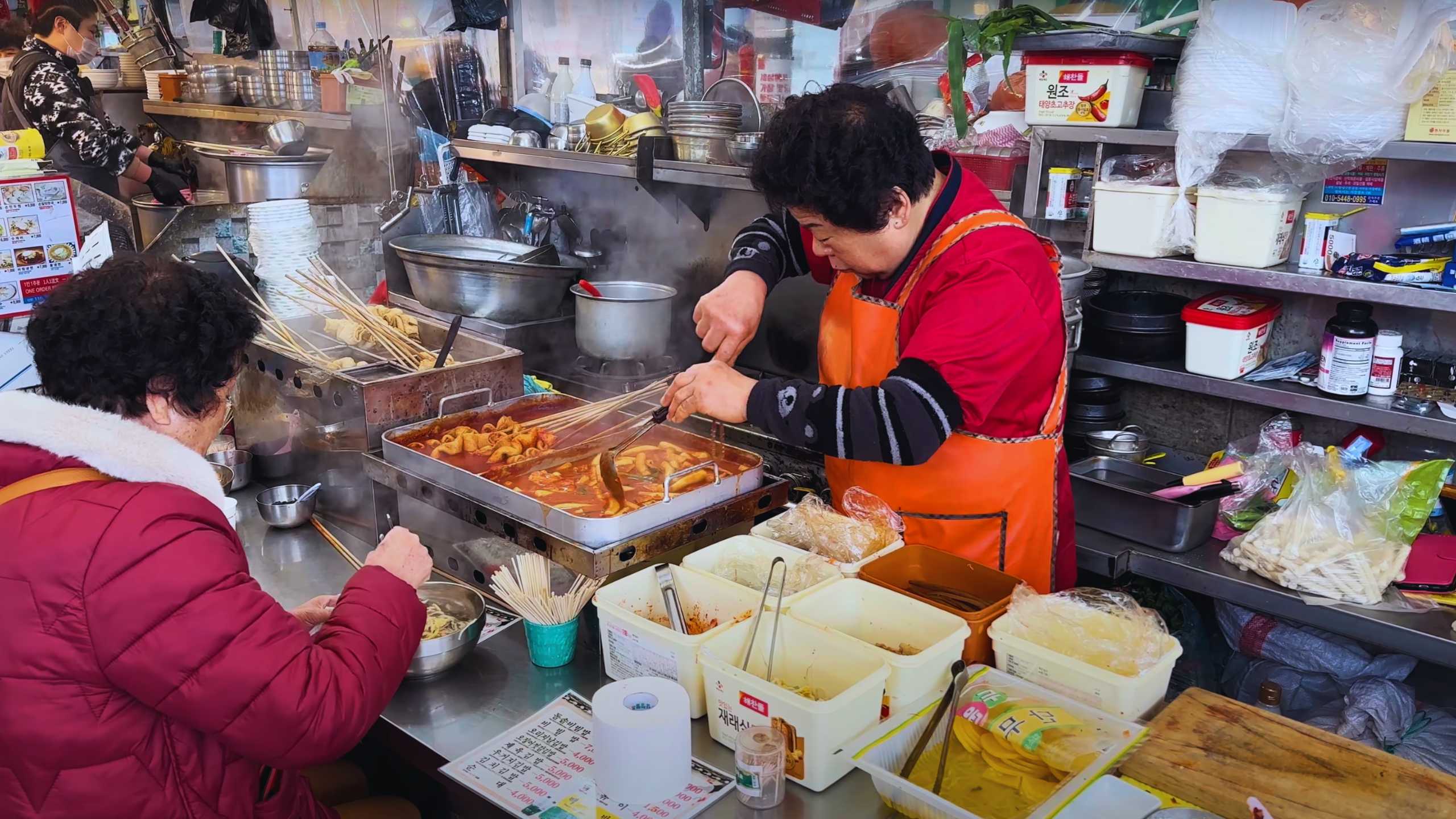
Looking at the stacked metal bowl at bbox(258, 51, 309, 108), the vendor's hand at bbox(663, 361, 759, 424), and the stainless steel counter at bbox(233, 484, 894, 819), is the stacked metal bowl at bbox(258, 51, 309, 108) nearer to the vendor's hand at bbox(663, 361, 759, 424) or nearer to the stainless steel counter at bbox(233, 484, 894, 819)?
the stainless steel counter at bbox(233, 484, 894, 819)

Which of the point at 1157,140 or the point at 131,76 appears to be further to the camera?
the point at 131,76

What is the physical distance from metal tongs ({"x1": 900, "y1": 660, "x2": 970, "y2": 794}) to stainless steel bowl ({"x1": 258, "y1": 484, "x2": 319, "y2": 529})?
1960mm

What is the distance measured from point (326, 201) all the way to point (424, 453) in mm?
2635

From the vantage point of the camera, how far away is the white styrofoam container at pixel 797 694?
162 centimetres

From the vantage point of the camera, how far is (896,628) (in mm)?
1923

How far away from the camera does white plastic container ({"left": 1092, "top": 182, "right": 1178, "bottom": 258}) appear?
3049 mm

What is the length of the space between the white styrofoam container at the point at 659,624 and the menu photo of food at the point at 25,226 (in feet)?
9.29

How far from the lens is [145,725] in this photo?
152cm

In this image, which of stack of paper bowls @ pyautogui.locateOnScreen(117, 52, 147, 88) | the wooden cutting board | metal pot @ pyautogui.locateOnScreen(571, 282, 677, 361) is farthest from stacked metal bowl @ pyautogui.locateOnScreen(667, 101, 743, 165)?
stack of paper bowls @ pyautogui.locateOnScreen(117, 52, 147, 88)

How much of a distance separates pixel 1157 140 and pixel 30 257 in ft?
12.1

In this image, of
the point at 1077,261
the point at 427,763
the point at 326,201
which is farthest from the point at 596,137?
the point at 427,763

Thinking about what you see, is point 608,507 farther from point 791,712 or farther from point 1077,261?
point 1077,261

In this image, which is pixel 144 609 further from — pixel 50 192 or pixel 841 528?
pixel 50 192

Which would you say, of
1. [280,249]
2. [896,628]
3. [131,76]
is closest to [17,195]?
[280,249]
